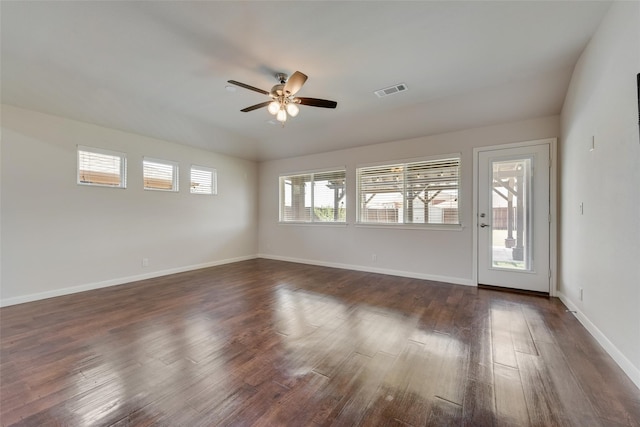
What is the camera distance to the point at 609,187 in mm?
2219

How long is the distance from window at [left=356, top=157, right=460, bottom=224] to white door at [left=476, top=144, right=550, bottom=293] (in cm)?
45

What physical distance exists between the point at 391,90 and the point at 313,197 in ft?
10.5

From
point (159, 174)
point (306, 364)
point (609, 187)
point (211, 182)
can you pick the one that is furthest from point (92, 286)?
point (609, 187)

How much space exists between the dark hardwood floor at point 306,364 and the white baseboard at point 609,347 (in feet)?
0.21

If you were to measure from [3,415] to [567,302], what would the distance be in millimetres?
5392

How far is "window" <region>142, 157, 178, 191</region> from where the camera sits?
15.7 ft

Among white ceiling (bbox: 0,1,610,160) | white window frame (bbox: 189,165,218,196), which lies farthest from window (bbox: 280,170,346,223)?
white ceiling (bbox: 0,1,610,160)

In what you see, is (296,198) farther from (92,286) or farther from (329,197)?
(92,286)

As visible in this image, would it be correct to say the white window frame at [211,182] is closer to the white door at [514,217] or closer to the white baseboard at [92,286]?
the white baseboard at [92,286]

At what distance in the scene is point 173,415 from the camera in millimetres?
1515

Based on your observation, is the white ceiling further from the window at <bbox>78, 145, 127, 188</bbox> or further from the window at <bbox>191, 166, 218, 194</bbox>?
the window at <bbox>191, 166, 218, 194</bbox>

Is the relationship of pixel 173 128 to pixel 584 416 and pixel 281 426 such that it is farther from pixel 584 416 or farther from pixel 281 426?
pixel 584 416

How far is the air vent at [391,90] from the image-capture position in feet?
11.2

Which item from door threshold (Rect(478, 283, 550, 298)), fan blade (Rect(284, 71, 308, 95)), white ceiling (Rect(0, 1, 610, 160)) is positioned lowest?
door threshold (Rect(478, 283, 550, 298))
